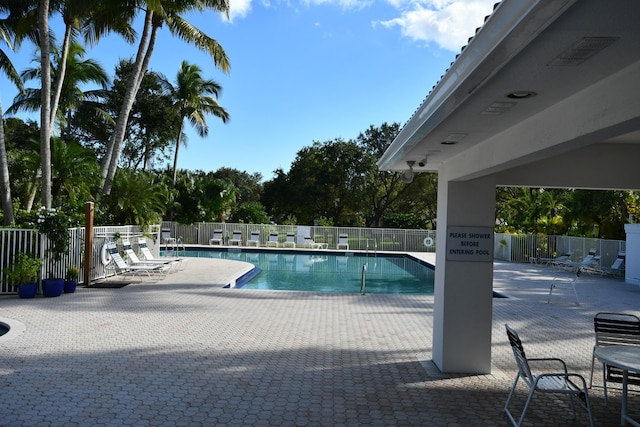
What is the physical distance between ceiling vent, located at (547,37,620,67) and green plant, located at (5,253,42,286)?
35.3 feet


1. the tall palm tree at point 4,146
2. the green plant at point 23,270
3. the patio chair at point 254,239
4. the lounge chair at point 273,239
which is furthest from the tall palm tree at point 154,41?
the patio chair at point 254,239

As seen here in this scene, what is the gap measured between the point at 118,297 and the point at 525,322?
27.5 feet

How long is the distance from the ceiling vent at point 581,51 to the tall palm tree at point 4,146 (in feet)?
45.3

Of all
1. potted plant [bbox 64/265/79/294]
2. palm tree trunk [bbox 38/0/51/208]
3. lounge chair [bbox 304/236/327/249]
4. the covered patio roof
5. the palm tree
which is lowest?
potted plant [bbox 64/265/79/294]

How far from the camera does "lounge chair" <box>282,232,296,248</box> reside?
26562 mm

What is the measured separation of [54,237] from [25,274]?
933 millimetres

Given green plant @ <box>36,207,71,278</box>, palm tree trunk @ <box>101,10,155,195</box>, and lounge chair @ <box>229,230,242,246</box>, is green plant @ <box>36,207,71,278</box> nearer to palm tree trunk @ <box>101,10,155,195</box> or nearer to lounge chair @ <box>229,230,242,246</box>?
palm tree trunk @ <box>101,10,155,195</box>

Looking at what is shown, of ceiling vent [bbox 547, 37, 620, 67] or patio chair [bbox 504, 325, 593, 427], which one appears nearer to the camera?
ceiling vent [bbox 547, 37, 620, 67]

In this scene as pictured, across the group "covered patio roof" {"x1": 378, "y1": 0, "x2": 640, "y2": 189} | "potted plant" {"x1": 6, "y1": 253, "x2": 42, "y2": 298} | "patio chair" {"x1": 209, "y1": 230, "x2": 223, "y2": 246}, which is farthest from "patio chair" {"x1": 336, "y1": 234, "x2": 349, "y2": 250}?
"covered patio roof" {"x1": 378, "y1": 0, "x2": 640, "y2": 189}

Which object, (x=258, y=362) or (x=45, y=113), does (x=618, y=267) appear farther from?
(x=45, y=113)

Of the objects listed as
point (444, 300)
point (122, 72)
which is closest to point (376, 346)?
point (444, 300)

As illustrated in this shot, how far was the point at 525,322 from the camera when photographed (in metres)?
9.45

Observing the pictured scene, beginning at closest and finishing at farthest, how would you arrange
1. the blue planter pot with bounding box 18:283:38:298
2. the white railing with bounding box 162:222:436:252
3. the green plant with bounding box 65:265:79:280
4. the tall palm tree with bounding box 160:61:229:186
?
the blue planter pot with bounding box 18:283:38:298, the green plant with bounding box 65:265:79:280, the white railing with bounding box 162:222:436:252, the tall palm tree with bounding box 160:61:229:186

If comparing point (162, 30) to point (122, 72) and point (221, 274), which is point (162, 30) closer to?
point (221, 274)
